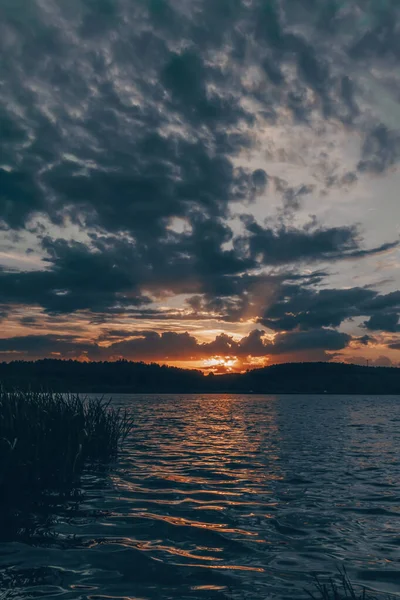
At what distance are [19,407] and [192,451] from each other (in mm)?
13792

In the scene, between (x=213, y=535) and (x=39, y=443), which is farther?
(x=39, y=443)

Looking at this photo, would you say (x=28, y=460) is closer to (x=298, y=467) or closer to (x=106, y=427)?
(x=106, y=427)

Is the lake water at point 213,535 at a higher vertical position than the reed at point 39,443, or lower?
lower

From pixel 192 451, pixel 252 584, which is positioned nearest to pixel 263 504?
pixel 252 584

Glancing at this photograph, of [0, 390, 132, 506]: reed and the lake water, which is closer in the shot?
the lake water

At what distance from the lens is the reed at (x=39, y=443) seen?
635 inches

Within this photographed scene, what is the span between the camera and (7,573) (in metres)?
9.45

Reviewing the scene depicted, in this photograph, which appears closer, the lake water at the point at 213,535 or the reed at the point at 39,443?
the lake water at the point at 213,535

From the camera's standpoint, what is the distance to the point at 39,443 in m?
17.5

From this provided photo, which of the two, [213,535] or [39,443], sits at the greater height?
[39,443]

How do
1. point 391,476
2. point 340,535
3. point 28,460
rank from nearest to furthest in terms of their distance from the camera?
point 340,535 → point 28,460 → point 391,476

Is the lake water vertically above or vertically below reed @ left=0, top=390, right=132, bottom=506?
below

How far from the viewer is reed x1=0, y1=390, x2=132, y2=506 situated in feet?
53.0

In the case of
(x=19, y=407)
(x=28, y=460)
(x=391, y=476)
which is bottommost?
(x=391, y=476)
